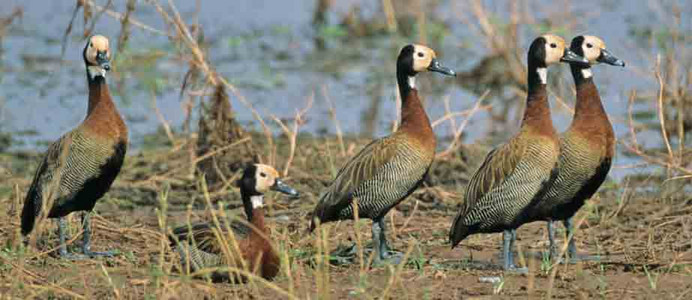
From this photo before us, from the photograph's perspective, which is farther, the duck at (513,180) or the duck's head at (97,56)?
the duck's head at (97,56)

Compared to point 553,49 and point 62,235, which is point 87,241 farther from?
point 553,49

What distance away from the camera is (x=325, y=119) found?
14.1 m

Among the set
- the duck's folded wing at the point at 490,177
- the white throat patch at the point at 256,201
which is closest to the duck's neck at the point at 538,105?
the duck's folded wing at the point at 490,177

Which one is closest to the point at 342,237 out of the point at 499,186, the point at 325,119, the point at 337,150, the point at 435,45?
the point at 499,186

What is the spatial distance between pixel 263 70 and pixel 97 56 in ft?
24.1

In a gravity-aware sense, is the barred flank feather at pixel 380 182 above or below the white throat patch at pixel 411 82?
below

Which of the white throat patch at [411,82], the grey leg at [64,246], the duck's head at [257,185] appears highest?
the white throat patch at [411,82]

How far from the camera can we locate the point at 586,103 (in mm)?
8844

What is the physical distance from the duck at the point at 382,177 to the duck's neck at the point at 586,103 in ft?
2.83

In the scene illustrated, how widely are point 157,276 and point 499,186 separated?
2383mm

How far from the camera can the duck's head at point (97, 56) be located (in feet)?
29.9

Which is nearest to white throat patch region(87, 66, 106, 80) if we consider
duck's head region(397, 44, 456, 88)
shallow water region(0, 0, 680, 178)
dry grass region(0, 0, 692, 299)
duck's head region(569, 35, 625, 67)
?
dry grass region(0, 0, 692, 299)

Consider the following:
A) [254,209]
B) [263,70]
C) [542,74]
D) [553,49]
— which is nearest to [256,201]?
[254,209]

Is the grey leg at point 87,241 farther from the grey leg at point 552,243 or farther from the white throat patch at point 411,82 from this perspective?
the grey leg at point 552,243
